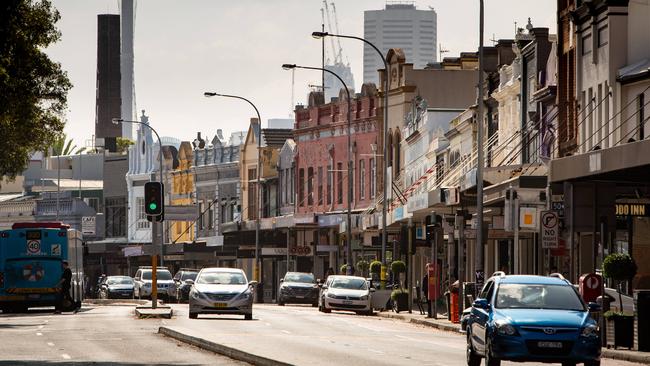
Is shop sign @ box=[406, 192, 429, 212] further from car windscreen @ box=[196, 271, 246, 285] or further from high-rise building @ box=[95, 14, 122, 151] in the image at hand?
high-rise building @ box=[95, 14, 122, 151]

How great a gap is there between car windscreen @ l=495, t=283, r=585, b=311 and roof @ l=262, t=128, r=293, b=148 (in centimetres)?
7965

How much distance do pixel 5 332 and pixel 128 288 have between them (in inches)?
1907

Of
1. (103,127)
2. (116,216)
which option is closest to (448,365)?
(116,216)

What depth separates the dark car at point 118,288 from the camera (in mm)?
88000

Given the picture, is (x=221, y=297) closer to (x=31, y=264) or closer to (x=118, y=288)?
(x=31, y=264)

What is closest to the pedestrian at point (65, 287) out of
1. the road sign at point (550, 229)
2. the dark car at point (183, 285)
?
the dark car at point (183, 285)

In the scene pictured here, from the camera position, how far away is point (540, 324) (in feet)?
81.9

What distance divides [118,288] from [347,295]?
30.6 meters

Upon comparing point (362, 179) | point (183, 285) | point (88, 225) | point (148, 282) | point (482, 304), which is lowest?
point (148, 282)

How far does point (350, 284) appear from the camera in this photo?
200ft

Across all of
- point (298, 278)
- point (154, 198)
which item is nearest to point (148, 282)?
point (298, 278)

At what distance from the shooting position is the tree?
38219 mm

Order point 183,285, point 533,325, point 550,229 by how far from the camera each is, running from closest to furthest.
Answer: point 533,325 < point 550,229 < point 183,285

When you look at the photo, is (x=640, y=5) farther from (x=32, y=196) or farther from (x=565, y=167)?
(x=32, y=196)
